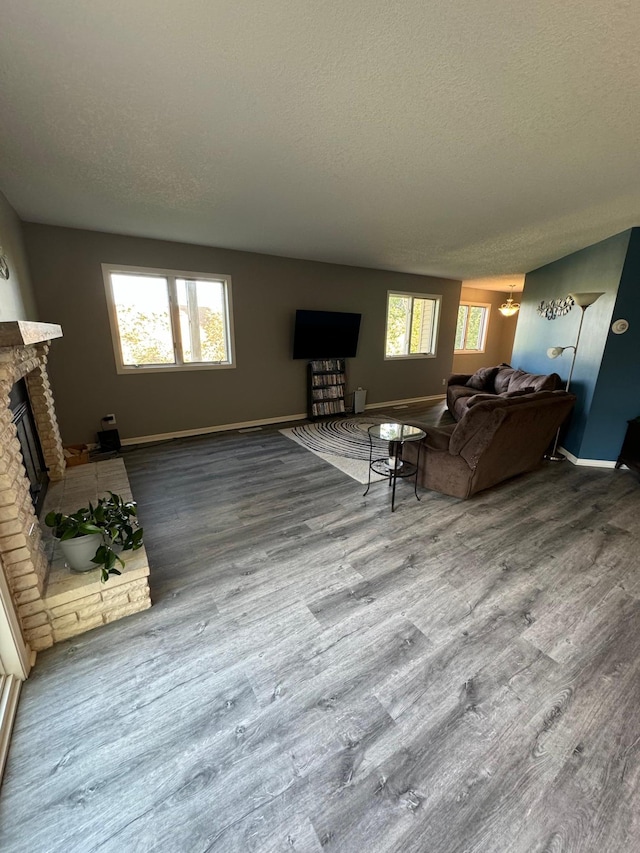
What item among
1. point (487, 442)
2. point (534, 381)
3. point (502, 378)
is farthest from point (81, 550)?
point (502, 378)

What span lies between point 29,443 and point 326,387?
13.4ft

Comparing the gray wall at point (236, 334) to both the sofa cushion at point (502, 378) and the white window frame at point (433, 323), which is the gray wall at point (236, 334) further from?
the sofa cushion at point (502, 378)

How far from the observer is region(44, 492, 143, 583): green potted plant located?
5.50 ft

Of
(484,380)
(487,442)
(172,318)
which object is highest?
(172,318)

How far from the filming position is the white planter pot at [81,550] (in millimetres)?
1697

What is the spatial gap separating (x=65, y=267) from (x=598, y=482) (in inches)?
249

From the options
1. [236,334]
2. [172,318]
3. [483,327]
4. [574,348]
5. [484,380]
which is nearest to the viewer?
[574,348]

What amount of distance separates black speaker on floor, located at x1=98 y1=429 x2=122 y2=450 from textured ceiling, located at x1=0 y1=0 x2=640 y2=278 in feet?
7.79

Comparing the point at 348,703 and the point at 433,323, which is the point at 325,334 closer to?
the point at 433,323

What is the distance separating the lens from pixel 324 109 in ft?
5.44

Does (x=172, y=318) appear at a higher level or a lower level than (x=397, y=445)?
higher

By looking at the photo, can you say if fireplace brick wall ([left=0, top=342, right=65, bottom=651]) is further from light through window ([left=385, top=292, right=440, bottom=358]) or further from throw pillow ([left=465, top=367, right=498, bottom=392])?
throw pillow ([left=465, top=367, right=498, bottom=392])

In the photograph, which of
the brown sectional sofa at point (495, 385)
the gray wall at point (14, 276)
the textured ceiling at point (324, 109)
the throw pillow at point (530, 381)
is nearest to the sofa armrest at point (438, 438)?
the brown sectional sofa at point (495, 385)

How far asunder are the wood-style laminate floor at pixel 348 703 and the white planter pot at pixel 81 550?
1.18 ft
